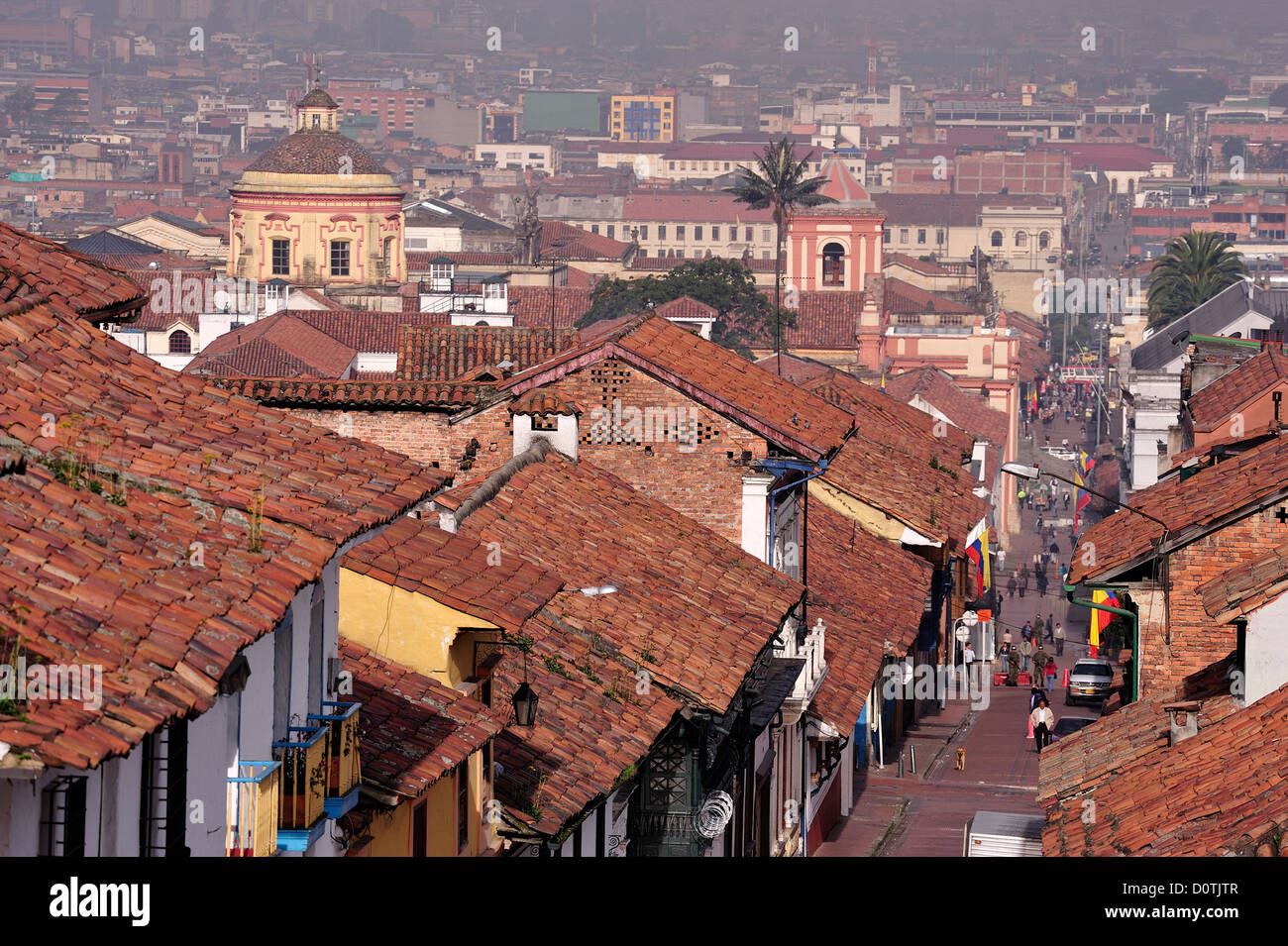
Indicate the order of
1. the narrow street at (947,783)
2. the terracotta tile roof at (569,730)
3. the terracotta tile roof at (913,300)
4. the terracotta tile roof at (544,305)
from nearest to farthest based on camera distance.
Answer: the terracotta tile roof at (569,730), the narrow street at (947,783), the terracotta tile roof at (544,305), the terracotta tile roof at (913,300)

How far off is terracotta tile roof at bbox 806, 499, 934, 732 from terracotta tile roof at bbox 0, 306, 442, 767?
59.3 feet

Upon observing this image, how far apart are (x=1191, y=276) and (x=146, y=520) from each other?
132 m

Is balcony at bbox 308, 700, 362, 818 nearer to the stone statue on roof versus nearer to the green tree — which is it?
the green tree

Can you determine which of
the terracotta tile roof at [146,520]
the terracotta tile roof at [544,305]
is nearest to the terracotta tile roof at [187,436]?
the terracotta tile roof at [146,520]

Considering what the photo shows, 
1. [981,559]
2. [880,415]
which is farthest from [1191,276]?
[880,415]

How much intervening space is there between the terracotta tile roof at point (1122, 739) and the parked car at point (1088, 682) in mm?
19795

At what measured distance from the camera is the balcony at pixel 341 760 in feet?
44.3

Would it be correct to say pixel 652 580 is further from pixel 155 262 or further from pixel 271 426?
pixel 155 262

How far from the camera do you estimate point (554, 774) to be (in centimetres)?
1906

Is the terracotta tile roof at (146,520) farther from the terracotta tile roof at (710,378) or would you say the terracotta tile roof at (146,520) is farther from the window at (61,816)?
the terracotta tile roof at (710,378)

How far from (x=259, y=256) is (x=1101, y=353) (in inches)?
2364

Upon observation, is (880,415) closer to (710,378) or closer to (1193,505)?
(710,378)

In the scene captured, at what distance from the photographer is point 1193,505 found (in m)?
29.2

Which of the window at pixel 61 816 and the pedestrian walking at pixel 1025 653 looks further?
the pedestrian walking at pixel 1025 653
